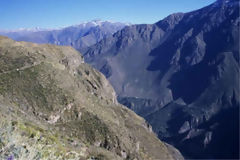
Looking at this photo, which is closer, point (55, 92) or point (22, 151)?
point (22, 151)

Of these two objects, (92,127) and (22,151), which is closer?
(22,151)

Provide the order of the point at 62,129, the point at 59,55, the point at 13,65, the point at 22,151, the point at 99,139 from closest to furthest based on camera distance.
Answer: the point at 22,151
the point at 62,129
the point at 99,139
the point at 13,65
the point at 59,55

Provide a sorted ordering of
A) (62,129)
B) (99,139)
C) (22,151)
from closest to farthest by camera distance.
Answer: (22,151), (62,129), (99,139)

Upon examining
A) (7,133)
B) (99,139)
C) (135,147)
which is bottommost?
(135,147)

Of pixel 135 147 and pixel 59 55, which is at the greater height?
pixel 59 55

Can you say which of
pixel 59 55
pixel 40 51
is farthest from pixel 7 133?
pixel 59 55

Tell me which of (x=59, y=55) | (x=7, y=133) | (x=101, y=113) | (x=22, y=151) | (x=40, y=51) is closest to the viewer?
(x=22, y=151)

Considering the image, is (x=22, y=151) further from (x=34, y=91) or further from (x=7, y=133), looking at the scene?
(x=34, y=91)

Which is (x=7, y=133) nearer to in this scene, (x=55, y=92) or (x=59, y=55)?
(x=55, y=92)

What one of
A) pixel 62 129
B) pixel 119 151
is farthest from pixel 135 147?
pixel 62 129
